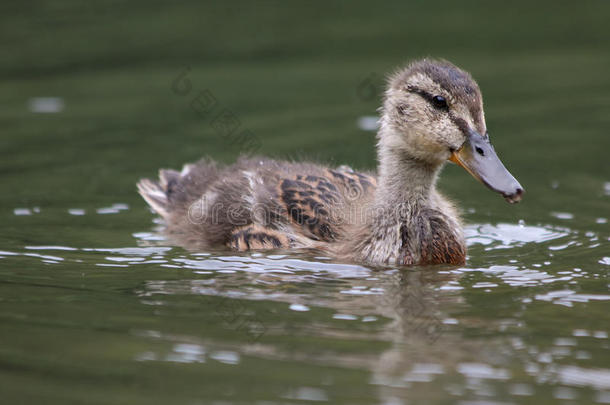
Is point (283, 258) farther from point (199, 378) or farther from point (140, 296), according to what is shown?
point (199, 378)

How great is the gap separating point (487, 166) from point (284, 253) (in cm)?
197

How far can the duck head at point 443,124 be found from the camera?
317 inches

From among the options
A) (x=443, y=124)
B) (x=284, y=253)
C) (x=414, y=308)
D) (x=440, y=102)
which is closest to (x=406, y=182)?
(x=443, y=124)

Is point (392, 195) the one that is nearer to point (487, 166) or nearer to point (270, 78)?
point (487, 166)

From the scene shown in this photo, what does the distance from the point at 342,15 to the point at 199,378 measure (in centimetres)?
1301

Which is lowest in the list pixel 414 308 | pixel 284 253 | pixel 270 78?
pixel 414 308

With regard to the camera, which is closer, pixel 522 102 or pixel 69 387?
pixel 69 387

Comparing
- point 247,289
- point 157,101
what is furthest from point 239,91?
point 247,289

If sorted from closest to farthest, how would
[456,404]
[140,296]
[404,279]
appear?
1. [456,404]
2. [140,296]
3. [404,279]

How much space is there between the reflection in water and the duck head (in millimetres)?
930

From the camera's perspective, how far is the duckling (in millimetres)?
8227

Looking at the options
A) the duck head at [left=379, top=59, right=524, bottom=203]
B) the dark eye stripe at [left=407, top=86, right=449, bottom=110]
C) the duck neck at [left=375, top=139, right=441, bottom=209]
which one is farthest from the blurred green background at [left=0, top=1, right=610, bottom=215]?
the dark eye stripe at [left=407, top=86, right=449, bottom=110]

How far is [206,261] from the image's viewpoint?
875 cm

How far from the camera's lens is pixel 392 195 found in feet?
29.1
